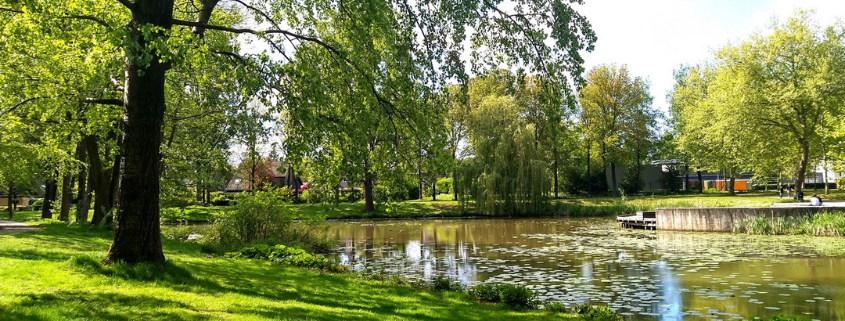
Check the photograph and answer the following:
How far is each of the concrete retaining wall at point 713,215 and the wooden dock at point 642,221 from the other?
54 centimetres

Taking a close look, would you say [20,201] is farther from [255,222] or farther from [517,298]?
[517,298]

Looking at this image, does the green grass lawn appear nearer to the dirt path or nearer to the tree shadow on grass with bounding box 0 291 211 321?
the tree shadow on grass with bounding box 0 291 211 321

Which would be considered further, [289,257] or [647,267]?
[647,267]

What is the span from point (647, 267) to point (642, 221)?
14517 millimetres

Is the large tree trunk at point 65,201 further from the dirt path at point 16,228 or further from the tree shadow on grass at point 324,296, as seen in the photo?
the tree shadow on grass at point 324,296

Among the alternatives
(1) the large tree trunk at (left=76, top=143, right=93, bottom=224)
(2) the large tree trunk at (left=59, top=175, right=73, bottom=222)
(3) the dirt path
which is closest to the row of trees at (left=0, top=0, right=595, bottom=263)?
(3) the dirt path

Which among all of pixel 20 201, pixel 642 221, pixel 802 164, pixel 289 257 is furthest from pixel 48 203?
pixel 802 164

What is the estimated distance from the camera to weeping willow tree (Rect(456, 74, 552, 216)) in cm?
3662

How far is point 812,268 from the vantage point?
13461 millimetres

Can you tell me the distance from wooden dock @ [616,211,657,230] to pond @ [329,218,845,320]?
2.42 metres

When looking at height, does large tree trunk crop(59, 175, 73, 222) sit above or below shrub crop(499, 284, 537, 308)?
above

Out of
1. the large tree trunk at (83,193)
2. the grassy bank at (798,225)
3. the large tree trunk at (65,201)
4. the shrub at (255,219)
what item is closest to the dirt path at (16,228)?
the large tree trunk at (83,193)

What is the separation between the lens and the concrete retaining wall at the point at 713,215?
22188 millimetres

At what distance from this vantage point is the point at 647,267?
1455 centimetres
